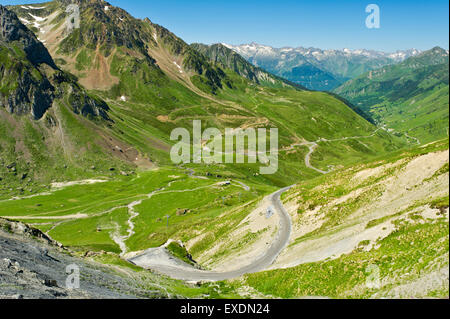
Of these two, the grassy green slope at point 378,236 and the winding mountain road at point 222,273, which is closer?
the grassy green slope at point 378,236

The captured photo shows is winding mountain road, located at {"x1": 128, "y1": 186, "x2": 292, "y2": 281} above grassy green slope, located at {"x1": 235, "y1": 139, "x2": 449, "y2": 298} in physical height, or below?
below

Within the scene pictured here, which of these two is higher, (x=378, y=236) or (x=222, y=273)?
(x=378, y=236)

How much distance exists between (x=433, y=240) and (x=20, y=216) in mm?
179025

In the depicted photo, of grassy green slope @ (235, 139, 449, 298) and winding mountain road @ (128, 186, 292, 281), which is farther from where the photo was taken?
winding mountain road @ (128, 186, 292, 281)

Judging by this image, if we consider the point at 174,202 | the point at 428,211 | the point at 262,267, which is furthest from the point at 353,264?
the point at 174,202

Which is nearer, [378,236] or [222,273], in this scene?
[378,236]

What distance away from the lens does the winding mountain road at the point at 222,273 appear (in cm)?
5831

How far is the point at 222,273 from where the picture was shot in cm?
6069

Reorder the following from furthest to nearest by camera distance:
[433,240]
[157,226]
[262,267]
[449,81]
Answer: [157,226] < [262,267] < [433,240] < [449,81]

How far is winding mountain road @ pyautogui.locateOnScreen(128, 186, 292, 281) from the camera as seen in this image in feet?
191

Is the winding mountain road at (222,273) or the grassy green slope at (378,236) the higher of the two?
the grassy green slope at (378,236)

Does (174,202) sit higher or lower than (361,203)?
lower
